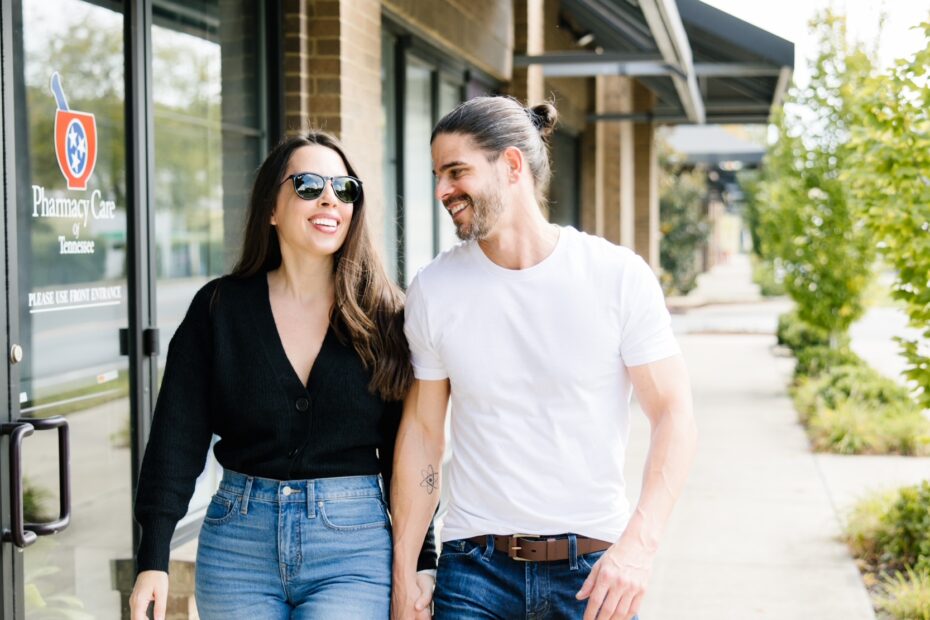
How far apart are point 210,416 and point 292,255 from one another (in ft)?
1.44

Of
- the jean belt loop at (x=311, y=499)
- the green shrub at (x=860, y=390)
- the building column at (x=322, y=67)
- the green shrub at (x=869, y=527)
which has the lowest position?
the green shrub at (x=869, y=527)

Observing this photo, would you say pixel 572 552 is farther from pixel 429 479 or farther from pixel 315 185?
pixel 315 185

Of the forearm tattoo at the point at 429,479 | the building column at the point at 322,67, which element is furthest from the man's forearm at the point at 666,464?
the building column at the point at 322,67

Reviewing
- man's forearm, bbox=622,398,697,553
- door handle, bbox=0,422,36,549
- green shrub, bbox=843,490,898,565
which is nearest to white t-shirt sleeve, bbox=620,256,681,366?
man's forearm, bbox=622,398,697,553

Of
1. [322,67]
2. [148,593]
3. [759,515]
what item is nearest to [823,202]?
[759,515]

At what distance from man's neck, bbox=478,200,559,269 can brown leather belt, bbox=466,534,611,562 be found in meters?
0.63

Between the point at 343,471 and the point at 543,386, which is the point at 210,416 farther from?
the point at 543,386

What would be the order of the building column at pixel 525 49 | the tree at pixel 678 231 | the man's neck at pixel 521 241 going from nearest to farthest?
the man's neck at pixel 521 241 → the building column at pixel 525 49 → the tree at pixel 678 231

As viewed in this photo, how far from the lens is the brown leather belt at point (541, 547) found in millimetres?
2576

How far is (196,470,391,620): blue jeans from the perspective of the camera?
253 centimetres

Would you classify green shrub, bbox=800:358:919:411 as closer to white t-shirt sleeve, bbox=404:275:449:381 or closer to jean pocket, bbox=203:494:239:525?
white t-shirt sleeve, bbox=404:275:449:381

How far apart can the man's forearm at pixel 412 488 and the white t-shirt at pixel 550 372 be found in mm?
117

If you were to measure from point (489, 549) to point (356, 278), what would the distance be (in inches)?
28.6

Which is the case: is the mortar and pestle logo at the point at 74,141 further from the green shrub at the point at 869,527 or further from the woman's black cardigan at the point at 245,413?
the green shrub at the point at 869,527
